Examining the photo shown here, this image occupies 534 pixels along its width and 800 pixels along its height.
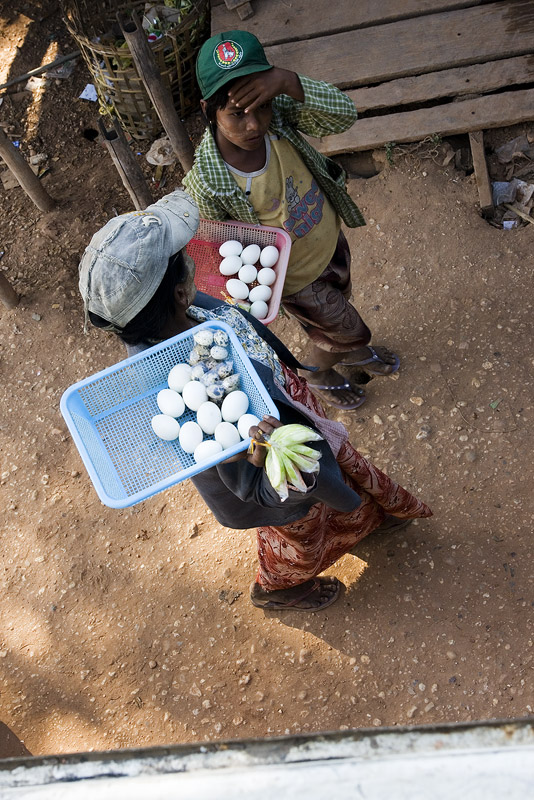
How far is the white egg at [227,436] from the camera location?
1609 millimetres

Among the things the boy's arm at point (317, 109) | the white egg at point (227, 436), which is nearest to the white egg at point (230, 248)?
the boy's arm at point (317, 109)

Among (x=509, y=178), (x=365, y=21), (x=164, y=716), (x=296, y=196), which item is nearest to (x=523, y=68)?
(x=509, y=178)

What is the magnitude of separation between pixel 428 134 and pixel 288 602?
9.60 feet

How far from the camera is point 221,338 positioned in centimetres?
166

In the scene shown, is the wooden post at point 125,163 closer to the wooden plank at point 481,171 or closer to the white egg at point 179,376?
the white egg at point 179,376

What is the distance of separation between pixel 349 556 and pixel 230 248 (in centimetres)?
148

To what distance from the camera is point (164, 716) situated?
2695 millimetres

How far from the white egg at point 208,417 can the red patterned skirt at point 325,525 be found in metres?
0.36

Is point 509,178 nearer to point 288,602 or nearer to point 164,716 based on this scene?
point 288,602

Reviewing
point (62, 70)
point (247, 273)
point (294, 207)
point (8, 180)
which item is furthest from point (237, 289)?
point (62, 70)

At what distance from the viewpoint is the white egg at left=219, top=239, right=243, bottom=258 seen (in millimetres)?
2559

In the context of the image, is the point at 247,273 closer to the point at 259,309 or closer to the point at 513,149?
the point at 259,309

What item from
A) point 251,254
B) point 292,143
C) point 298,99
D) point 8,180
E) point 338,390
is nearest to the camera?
point 298,99

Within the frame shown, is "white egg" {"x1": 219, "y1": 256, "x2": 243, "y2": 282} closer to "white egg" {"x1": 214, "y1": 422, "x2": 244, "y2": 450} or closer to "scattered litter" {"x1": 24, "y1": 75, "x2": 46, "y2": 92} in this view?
"white egg" {"x1": 214, "y1": 422, "x2": 244, "y2": 450}
